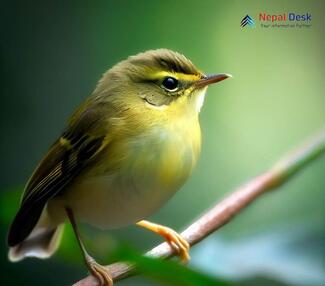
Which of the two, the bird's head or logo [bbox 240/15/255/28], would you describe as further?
logo [bbox 240/15/255/28]

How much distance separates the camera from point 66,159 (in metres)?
1.05

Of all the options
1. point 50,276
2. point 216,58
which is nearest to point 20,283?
point 50,276

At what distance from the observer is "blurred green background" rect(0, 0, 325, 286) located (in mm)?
1281

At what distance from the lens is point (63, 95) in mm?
1278

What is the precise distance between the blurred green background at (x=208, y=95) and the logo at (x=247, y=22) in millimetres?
11

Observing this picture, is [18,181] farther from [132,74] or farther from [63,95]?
[132,74]

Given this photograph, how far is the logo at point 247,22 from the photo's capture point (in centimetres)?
136

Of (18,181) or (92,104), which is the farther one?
(18,181)

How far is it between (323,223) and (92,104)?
61 centimetres

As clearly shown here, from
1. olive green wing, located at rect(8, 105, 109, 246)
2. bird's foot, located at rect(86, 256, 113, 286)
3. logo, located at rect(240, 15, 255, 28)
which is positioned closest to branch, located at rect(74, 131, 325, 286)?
bird's foot, located at rect(86, 256, 113, 286)

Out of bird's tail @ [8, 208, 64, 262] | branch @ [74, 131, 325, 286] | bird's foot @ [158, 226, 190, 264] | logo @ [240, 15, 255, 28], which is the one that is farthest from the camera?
logo @ [240, 15, 255, 28]

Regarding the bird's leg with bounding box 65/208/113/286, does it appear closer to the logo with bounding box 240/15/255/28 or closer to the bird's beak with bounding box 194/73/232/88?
the bird's beak with bounding box 194/73/232/88

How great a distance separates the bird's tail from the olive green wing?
0.11 metres

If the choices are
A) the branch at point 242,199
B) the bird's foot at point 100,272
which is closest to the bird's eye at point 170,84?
the branch at point 242,199
